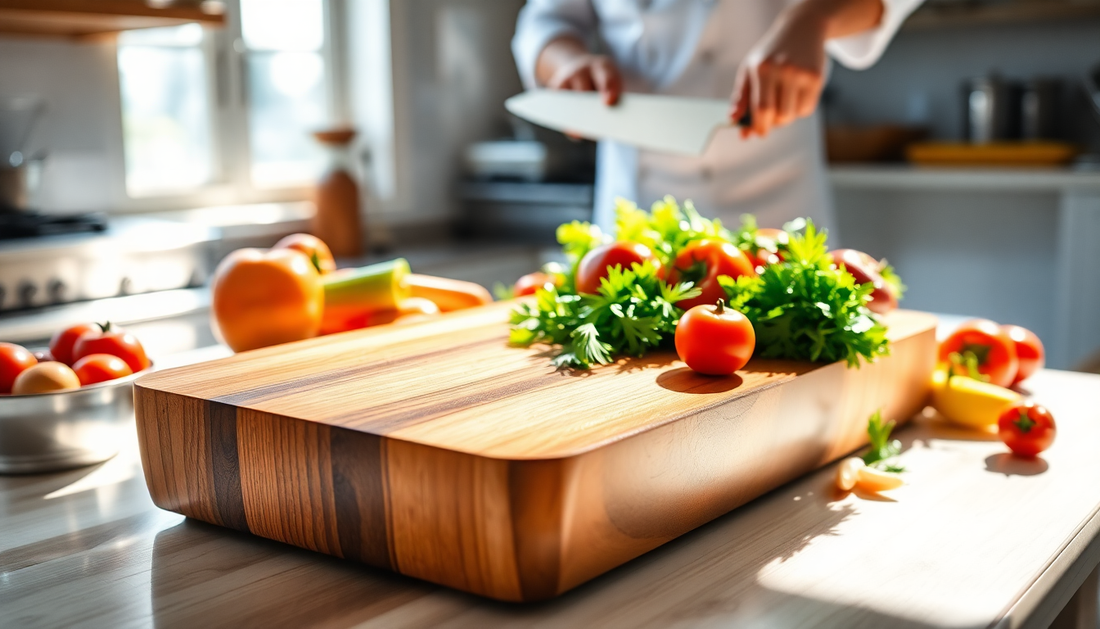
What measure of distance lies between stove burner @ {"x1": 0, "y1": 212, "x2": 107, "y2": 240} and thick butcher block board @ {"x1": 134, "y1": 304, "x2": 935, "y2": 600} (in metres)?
1.63

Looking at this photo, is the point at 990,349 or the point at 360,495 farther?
the point at 990,349

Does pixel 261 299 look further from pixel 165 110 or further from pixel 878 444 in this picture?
pixel 165 110

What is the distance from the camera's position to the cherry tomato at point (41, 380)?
91 centimetres

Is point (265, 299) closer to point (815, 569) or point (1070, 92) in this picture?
point (815, 569)

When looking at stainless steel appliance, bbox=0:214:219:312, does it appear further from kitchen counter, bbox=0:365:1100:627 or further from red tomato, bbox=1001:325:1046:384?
red tomato, bbox=1001:325:1046:384

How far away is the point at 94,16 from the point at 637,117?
1412 millimetres

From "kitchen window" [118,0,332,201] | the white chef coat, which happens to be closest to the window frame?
"kitchen window" [118,0,332,201]

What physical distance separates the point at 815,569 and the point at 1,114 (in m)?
2.27

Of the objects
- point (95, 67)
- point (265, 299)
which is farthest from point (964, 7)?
point (265, 299)

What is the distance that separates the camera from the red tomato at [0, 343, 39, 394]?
37.2 inches

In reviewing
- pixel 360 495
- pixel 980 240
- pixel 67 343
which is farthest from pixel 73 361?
pixel 980 240

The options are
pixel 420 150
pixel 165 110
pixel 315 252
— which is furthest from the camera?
pixel 420 150

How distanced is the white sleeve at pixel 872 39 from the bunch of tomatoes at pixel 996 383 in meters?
0.61

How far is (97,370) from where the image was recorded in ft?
3.15
